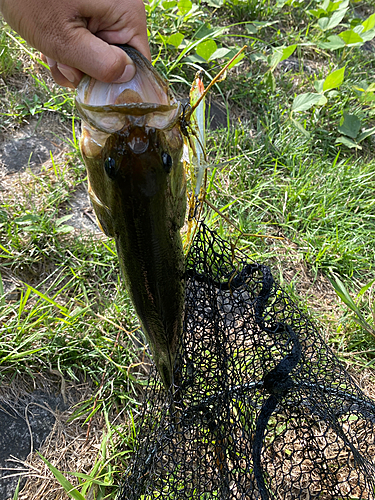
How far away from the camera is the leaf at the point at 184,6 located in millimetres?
3426

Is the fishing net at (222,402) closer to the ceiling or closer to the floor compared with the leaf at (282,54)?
closer to the floor

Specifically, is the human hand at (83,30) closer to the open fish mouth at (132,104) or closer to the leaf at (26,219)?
the open fish mouth at (132,104)

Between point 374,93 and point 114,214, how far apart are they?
10.9 ft

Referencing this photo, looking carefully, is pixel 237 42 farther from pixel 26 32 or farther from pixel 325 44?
pixel 26 32

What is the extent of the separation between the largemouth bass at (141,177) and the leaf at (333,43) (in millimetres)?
2970

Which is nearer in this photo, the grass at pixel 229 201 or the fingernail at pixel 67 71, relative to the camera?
the fingernail at pixel 67 71

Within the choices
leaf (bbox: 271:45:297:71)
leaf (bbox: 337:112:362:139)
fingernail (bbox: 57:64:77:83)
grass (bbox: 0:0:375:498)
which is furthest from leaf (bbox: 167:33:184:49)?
fingernail (bbox: 57:64:77:83)

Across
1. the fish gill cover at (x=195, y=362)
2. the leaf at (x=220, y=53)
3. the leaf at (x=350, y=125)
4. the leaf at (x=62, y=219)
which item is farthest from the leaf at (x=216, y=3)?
the fish gill cover at (x=195, y=362)

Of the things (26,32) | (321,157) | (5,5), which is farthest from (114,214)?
(321,157)

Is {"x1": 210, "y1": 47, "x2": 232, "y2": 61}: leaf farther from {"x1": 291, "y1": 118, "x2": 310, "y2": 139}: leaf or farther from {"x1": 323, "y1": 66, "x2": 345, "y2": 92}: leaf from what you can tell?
{"x1": 323, "y1": 66, "x2": 345, "y2": 92}: leaf

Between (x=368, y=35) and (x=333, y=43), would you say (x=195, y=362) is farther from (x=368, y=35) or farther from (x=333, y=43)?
(x=368, y=35)

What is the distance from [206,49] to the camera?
322cm

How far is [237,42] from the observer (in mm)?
3891

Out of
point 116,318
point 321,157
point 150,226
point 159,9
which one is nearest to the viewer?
point 150,226
